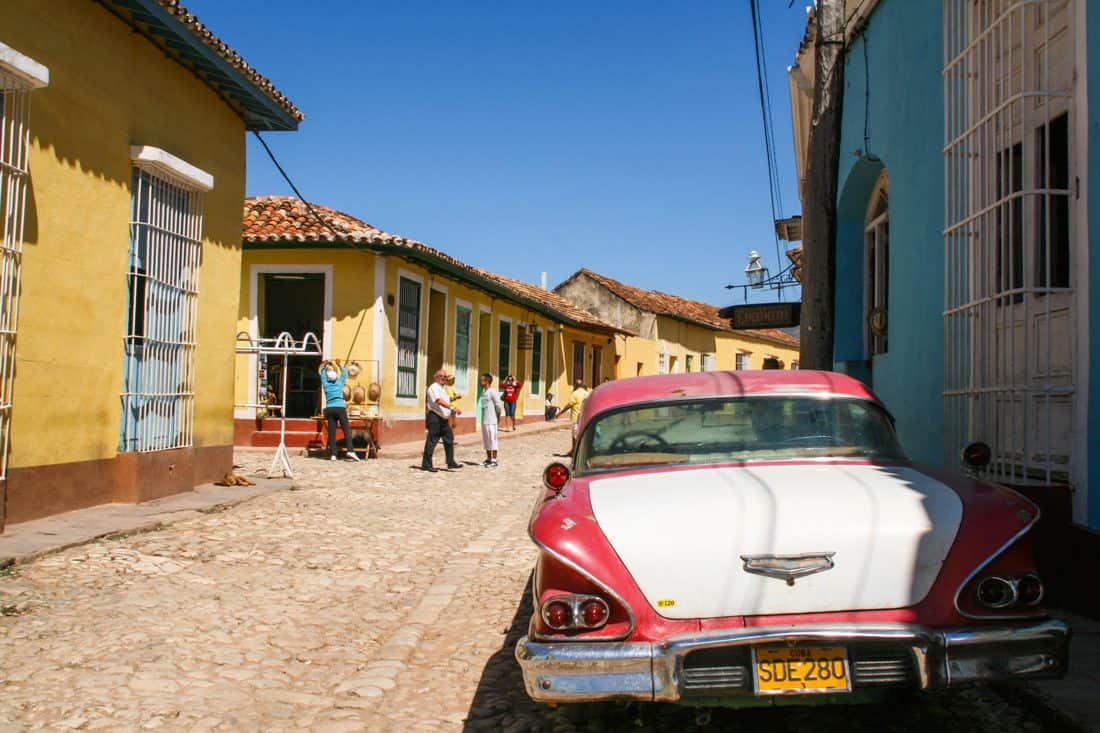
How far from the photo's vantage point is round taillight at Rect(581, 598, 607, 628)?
2971 mm

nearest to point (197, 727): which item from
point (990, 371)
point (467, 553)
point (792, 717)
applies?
point (792, 717)

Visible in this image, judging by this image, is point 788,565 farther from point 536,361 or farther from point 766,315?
point 536,361

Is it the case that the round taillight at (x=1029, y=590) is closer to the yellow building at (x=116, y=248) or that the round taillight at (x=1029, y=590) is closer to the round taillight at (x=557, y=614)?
the round taillight at (x=557, y=614)

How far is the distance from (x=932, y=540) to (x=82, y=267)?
6.83 meters

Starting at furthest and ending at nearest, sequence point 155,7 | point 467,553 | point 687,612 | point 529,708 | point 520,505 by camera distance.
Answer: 1. point 520,505
2. point 155,7
3. point 467,553
4. point 529,708
5. point 687,612

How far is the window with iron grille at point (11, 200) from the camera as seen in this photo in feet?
21.4

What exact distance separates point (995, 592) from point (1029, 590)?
107mm

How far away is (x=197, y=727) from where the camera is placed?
11.7ft

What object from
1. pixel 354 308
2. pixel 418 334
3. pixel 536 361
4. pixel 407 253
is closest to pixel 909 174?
pixel 407 253

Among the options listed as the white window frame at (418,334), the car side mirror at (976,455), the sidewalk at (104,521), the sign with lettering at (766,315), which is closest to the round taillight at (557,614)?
the car side mirror at (976,455)

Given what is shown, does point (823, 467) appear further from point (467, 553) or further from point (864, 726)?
point (467, 553)

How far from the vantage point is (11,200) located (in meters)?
6.62

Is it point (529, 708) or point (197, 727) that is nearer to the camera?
point (197, 727)

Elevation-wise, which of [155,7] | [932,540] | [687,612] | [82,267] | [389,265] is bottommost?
[687,612]
